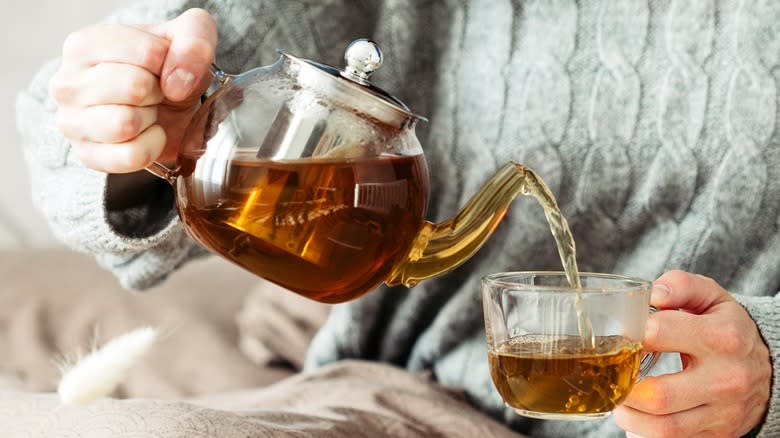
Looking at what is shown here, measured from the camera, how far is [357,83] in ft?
2.02

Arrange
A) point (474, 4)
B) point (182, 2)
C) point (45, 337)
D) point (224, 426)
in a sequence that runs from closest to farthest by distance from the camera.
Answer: point (224, 426), point (182, 2), point (474, 4), point (45, 337)

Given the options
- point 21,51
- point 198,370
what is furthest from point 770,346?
point 21,51

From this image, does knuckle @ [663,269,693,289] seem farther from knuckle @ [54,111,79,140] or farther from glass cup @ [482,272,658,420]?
knuckle @ [54,111,79,140]

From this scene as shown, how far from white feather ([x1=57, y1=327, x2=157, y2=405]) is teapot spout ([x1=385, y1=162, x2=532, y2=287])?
300mm

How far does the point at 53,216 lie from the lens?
944 mm

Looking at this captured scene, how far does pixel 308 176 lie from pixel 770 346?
1.48 ft

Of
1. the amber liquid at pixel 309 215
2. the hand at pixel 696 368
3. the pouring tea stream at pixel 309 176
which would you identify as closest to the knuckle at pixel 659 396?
the hand at pixel 696 368

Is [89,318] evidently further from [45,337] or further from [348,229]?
[348,229]

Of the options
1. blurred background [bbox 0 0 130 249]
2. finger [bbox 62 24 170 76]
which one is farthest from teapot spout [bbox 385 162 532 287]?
blurred background [bbox 0 0 130 249]

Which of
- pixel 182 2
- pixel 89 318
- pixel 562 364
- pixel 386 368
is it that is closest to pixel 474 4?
pixel 182 2

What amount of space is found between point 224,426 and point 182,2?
444 millimetres

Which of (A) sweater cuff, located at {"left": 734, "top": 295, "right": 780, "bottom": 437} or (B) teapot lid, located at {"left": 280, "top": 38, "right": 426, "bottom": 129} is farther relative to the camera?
(A) sweater cuff, located at {"left": 734, "top": 295, "right": 780, "bottom": 437}

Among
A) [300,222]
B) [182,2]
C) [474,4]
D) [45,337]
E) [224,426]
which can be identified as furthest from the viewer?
[45,337]

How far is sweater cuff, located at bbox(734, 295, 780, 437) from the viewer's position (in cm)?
79
